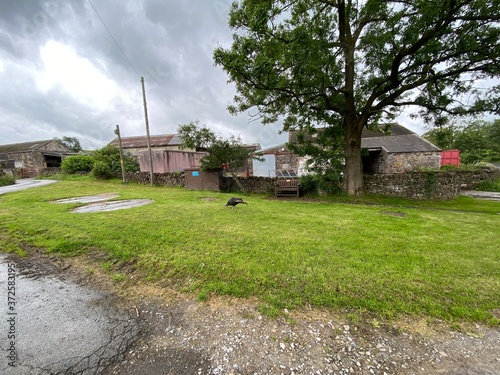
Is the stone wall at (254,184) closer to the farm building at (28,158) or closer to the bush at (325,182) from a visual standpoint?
the bush at (325,182)

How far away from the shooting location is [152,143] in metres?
29.3

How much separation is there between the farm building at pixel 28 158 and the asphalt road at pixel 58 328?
1329 inches

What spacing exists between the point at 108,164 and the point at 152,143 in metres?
12.4

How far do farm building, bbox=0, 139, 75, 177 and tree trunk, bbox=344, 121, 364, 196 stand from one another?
35971 mm

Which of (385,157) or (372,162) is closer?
(372,162)

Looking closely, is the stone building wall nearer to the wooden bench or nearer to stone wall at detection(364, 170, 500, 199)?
stone wall at detection(364, 170, 500, 199)

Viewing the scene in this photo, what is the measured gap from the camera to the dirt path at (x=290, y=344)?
5.17 ft

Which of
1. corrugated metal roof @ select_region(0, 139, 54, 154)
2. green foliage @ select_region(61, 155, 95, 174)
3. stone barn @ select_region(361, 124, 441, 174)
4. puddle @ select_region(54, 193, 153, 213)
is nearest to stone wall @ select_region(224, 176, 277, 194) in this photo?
puddle @ select_region(54, 193, 153, 213)

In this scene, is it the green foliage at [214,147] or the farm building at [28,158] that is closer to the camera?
the green foliage at [214,147]

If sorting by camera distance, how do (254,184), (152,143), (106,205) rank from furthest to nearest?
1. (152,143)
2. (254,184)
3. (106,205)

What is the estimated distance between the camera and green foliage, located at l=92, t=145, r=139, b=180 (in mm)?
17250

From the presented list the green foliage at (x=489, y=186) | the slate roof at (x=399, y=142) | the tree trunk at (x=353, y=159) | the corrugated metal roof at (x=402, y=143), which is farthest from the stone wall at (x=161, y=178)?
the green foliage at (x=489, y=186)

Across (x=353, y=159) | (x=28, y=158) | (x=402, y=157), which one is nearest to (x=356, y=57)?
(x=353, y=159)

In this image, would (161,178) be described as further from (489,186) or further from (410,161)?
(489,186)
